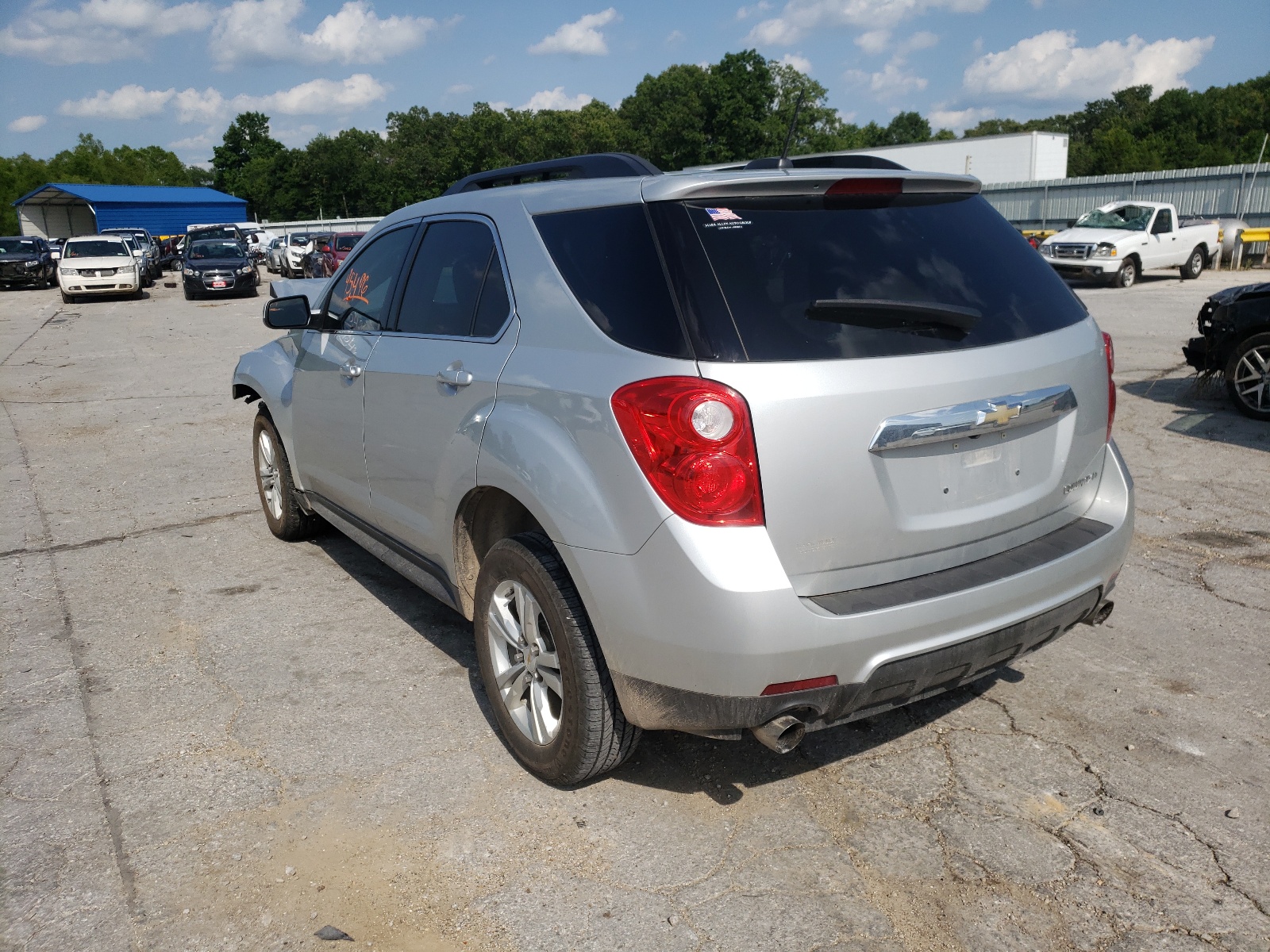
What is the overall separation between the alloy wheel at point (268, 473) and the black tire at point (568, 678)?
9.53 feet

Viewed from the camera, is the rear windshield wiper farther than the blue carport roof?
No

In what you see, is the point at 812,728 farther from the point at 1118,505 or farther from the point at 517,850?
the point at 1118,505

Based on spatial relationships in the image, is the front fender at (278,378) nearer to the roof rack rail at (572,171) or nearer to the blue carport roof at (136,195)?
the roof rack rail at (572,171)

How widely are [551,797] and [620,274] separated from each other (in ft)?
5.49

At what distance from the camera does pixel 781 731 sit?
8.67 feet

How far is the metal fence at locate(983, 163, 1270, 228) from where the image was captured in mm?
31875

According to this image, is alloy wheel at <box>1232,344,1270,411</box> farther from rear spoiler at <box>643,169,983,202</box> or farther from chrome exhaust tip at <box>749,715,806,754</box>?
chrome exhaust tip at <box>749,715,806,754</box>

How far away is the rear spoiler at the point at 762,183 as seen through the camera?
9.17 feet

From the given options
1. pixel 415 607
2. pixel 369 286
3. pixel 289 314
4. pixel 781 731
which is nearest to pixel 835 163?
pixel 781 731

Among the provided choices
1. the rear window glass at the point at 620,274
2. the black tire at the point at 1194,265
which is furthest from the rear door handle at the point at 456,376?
the black tire at the point at 1194,265

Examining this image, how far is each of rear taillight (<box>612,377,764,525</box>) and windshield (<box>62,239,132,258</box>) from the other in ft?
94.3

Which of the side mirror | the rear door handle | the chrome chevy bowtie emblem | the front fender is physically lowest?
the front fender

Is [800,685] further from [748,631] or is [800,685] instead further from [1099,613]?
[1099,613]

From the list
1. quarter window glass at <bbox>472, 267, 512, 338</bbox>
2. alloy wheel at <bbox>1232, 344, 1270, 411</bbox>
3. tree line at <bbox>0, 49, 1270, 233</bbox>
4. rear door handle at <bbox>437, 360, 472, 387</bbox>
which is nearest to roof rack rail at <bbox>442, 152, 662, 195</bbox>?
quarter window glass at <bbox>472, 267, 512, 338</bbox>
